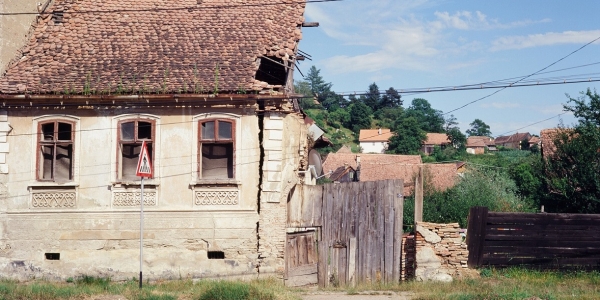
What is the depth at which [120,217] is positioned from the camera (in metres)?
16.0

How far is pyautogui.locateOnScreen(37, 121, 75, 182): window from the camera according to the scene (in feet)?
53.7

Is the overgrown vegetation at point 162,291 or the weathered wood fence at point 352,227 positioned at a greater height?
the weathered wood fence at point 352,227

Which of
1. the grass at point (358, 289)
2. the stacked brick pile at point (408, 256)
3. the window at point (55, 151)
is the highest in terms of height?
the window at point (55, 151)

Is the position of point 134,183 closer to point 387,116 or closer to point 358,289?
point 358,289

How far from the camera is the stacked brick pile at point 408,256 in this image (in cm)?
1565

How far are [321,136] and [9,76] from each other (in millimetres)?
10330

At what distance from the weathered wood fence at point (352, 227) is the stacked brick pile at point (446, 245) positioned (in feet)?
1.94

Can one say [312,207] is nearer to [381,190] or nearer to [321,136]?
[381,190]

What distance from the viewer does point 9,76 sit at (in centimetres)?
1670

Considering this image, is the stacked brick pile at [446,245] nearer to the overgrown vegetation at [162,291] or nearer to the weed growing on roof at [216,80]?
the overgrown vegetation at [162,291]

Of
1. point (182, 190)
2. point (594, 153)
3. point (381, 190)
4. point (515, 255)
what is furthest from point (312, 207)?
point (594, 153)

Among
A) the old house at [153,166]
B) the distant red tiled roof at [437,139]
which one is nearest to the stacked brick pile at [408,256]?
the old house at [153,166]

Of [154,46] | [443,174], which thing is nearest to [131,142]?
[154,46]

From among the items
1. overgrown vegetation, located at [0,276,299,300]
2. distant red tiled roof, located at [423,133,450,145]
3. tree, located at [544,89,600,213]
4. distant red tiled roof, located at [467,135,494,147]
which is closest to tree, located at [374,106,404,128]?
distant red tiled roof, located at [423,133,450,145]
